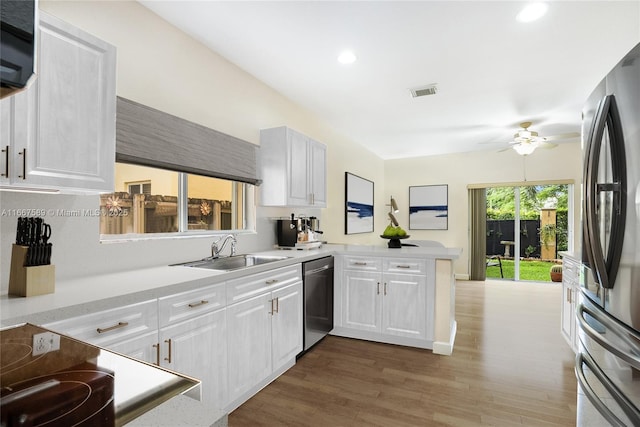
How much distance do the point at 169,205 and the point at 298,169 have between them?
137 cm

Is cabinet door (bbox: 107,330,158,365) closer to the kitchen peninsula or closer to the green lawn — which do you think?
the kitchen peninsula

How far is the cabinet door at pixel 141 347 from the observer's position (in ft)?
4.79

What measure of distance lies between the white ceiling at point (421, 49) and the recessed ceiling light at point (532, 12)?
53 mm

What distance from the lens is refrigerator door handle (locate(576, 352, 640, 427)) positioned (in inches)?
43.4

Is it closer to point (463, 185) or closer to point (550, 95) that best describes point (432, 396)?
point (550, 95)

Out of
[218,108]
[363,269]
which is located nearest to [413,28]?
[218,108]

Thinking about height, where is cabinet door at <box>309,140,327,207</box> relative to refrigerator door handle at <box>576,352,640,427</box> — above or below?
above

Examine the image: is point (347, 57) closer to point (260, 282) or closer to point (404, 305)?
point (260, 282)

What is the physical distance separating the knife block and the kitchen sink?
3.33ft

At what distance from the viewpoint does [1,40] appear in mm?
418

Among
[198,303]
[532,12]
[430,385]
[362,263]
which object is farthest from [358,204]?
[198,303]

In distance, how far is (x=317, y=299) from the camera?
10.3 feet

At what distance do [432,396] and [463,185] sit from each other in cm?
552

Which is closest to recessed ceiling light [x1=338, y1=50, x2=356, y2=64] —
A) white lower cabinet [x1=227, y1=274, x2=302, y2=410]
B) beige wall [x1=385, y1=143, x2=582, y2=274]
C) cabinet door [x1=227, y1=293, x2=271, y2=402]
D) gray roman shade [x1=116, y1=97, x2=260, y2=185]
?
gray roman shade [x1=116, y1=97, x2=260, y2=185]
